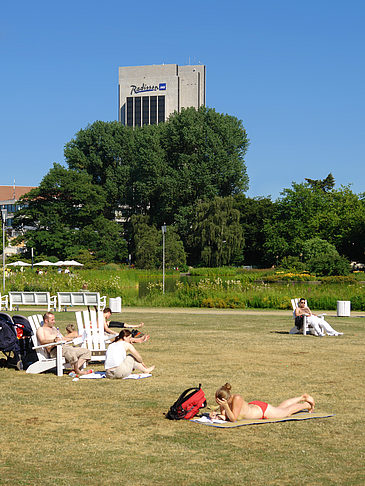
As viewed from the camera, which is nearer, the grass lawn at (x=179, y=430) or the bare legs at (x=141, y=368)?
the grass lawn at (x=179, y=430)

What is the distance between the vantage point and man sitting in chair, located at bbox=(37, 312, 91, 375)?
12047 millimetres

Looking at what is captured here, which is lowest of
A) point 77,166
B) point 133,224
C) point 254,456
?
point 254,456

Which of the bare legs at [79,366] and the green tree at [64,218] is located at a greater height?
the green tree at [64,218]

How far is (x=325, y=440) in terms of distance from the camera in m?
7.32

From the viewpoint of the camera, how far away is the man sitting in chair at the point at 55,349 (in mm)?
12047

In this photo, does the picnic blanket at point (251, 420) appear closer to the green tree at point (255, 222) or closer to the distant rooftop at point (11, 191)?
the green tree at point (255, 222)

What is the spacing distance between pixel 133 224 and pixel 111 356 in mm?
68581

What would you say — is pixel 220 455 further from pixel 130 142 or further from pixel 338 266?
pixel 130 142

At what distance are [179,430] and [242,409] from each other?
2.93ft

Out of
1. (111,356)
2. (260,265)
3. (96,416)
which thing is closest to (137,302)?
(111,356)

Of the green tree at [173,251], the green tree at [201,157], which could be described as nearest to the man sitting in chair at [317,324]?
the green tree at [173,251]

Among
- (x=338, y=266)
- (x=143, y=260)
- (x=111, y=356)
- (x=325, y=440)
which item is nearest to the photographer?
(x=325, y=440)

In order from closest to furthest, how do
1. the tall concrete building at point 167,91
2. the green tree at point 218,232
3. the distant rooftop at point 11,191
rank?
the green tree at point 218,232
the distant rooftop at point 11,191
the tall concrete building at point 167,91

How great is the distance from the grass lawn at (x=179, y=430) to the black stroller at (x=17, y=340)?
332 millimetres
